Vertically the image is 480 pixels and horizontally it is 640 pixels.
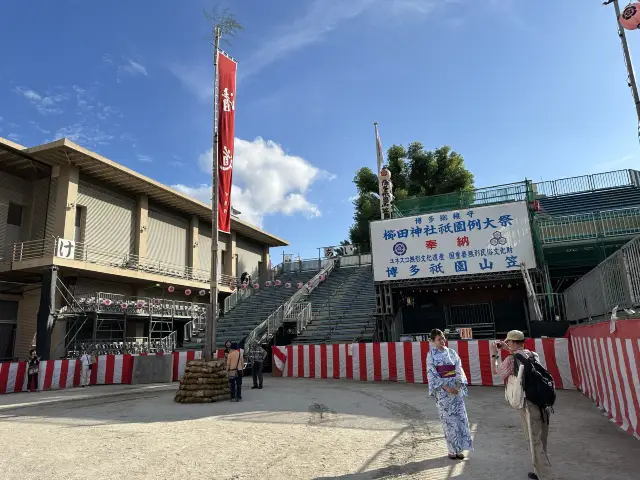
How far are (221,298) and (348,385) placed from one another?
68.1 ft

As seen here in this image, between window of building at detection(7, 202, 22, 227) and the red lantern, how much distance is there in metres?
26.3

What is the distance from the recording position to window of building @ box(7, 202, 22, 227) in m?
22.1

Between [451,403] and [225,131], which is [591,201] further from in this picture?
[451,403]

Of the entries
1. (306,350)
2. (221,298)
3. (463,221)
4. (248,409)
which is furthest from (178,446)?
(221,298)

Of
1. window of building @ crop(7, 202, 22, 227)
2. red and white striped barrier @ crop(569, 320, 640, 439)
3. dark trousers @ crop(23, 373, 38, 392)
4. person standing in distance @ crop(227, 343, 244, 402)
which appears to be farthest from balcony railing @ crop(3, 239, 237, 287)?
red and white striped barrier @ crop(569, 320, 640, 439)

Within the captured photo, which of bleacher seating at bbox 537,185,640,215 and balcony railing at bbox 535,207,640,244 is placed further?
bleacher seating at bbox 537,185,640,215

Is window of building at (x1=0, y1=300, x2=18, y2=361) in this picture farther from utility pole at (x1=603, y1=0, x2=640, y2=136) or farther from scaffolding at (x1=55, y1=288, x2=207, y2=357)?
utility pole at (x1=603, y1=0, x2=640, y2=136)

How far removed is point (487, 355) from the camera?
1350 cm

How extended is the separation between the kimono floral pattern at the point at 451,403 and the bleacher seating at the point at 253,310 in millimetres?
17455

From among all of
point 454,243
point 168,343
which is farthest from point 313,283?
point 454,243

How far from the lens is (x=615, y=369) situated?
265 inches

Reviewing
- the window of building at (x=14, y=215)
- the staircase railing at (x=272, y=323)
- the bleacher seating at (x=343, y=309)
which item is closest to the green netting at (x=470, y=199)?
the bleacher seating at (x=343, y=309)

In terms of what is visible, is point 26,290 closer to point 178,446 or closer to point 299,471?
point 178,446

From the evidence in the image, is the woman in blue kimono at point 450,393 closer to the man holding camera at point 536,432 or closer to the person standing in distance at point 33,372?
the man holding camera at point 536,432
